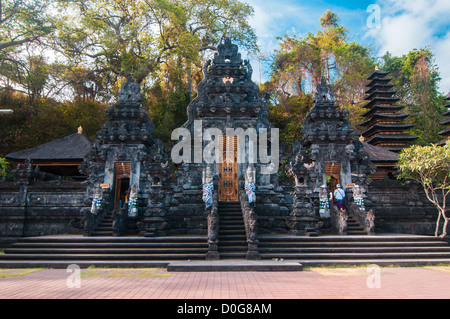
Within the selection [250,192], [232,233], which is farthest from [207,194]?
[232,233]

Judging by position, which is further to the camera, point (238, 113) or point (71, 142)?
point (71, 142)

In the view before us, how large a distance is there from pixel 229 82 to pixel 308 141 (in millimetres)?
5204

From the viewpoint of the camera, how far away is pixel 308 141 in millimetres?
15758

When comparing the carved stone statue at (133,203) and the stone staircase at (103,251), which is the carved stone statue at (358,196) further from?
the carved stone statue at (133,203)

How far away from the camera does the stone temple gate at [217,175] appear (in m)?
13.5

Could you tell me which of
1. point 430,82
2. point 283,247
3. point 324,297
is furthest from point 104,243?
point 430,82

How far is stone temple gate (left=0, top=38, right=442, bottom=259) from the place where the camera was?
44.4 feet

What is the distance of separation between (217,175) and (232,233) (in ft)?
13.8

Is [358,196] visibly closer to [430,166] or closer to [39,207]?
[430,166]

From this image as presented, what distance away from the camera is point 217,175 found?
14.8 meters

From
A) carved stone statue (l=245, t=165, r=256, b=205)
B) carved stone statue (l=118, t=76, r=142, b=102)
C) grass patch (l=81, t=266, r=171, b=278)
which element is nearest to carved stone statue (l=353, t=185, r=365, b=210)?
carved stone statue (l=245, t=165, r=256, b=205)

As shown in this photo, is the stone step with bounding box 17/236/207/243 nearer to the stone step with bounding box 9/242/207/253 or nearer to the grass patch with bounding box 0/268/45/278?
the stone step with bounding box 9/242/207/253

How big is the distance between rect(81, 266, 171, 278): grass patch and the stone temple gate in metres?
4.35

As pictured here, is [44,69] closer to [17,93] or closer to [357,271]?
[17,93]
